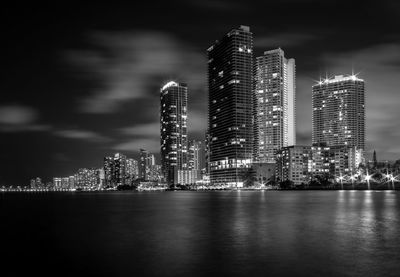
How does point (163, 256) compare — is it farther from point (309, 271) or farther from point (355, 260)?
point (355, 260)

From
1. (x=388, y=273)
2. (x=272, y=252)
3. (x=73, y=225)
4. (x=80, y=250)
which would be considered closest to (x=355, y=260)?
(x=388, y=273)

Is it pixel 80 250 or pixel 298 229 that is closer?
pixel 80 250

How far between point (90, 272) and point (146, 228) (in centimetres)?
2679

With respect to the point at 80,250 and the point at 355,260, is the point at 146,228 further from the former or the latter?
the point at 355,260

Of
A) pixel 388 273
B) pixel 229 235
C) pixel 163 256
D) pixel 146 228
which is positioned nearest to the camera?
pixel 388 273

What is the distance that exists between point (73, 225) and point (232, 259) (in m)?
37.3

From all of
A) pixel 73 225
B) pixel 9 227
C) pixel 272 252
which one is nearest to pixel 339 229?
pixel 272 252

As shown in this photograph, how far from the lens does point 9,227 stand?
64.6 meters

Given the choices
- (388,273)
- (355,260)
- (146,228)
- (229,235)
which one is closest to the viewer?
(388,273)

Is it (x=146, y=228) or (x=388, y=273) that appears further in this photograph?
(x=146, y=228)

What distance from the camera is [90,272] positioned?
30.8m

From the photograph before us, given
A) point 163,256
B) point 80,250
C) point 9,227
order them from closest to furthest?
point 163,256
point 80,250
point 9,227

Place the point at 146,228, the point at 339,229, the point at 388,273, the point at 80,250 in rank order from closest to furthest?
the point at 388,273
the point at 80,250
the point at 339,229
the point at 146,228

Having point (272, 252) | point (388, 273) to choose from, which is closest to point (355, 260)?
point (388, 273)
